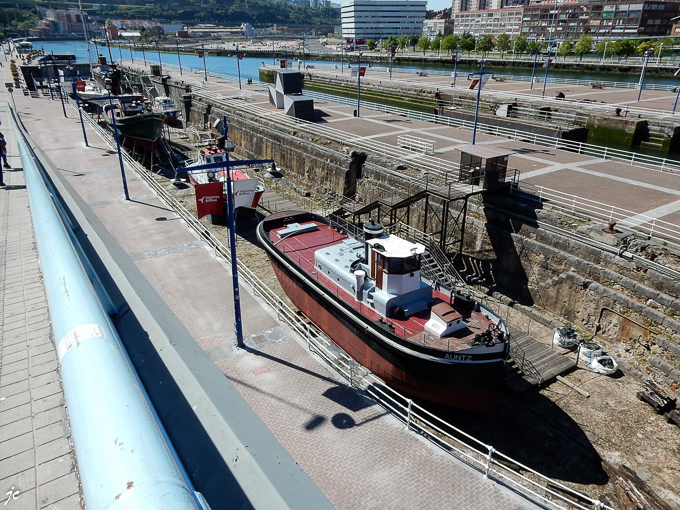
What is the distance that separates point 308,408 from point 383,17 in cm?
20788

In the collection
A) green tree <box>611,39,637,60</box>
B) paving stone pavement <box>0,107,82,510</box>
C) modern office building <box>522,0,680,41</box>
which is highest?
modern office building <box>522,0,680,41</box>

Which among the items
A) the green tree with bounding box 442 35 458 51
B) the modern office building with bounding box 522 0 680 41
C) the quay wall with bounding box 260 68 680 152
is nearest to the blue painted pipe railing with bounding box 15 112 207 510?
the quay wall with bounding box 260 68 680 152

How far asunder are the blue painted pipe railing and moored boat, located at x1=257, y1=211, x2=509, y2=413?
8.92 metres

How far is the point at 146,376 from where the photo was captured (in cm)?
844

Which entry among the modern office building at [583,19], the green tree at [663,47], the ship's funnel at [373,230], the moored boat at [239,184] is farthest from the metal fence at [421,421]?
the modern office building at [583,19]

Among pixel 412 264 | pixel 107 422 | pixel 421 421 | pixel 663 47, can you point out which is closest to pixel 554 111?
pixel 412 264

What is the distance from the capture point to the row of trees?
90938mm

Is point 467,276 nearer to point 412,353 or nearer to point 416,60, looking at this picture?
point 412,353

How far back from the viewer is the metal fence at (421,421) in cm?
909

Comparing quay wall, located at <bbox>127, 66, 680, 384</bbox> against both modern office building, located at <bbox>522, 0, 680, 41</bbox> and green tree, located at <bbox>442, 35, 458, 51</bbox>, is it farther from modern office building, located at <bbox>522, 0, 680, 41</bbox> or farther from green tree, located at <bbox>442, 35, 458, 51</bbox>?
modern office building, located at <bbox>522, 0, 680, 41</bbox>

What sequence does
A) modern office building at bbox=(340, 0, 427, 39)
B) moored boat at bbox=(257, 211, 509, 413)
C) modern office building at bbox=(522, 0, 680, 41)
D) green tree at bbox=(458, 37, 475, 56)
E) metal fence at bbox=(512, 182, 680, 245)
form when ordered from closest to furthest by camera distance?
moored boat at bbox=(257, 211, 509, 413) → metal fence at bbox=(512, 182, 680, 245) → green tree at bbox=(458, 37, 475, 56) → modern office building at bbox=(522, 0, 680, 41) → modern office building at bbox=(340, 0, 427, 39)

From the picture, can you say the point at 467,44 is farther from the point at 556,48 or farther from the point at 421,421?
the point at 421,421

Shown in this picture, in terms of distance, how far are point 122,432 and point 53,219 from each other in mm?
7590

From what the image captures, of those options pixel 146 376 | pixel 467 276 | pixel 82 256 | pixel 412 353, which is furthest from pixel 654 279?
pixel 82 256
